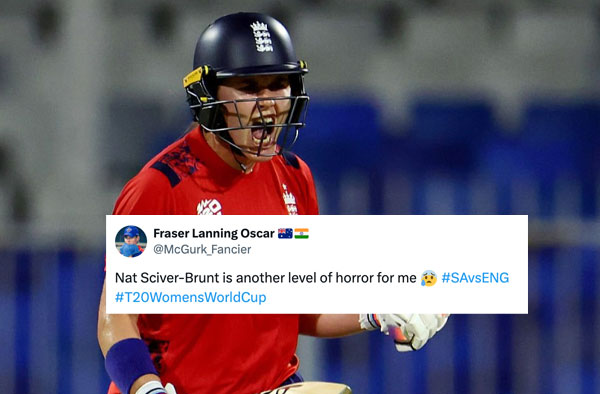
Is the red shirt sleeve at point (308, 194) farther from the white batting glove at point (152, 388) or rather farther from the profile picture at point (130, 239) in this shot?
the white batting glove at point (152, 388)

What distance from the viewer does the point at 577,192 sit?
639 centimetres

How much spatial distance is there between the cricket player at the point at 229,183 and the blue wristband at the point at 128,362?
0.27 ft

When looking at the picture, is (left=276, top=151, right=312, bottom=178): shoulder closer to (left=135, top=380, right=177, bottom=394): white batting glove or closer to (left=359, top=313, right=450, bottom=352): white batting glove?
(left=359, top=313, right=450, bottom=352): white batting glove

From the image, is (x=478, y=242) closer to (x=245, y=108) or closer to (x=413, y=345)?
(x=413, y=345)

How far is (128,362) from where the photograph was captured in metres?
2.80

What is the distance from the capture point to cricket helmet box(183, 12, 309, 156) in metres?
3.08

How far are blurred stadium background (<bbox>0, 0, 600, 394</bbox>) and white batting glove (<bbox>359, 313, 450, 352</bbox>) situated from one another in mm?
2433

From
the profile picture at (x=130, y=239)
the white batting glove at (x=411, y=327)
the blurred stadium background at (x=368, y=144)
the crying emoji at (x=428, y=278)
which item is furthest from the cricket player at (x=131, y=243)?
the blurred stadium background at (x=368, y=144)

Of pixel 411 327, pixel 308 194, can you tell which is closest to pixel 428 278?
pixel 411 327

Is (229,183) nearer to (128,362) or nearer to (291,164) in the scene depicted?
(291,164)

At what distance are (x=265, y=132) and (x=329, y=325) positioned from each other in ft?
2.39

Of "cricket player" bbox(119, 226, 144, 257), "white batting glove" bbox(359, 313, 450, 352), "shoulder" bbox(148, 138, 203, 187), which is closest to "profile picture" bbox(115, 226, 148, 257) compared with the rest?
"cricket player" bbox(119, 226, 144, 257)

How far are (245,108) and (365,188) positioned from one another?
2.66 m
